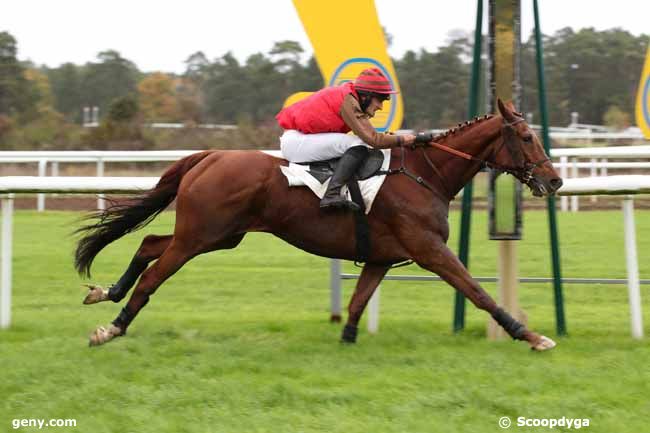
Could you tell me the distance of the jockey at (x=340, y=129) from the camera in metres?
5.50

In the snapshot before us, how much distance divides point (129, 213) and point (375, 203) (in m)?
1.56

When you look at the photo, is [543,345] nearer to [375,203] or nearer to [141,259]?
[375,203]

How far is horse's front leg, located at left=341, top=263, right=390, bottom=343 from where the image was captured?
5797 mm

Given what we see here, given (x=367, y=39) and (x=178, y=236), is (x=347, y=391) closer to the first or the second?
(x=178, y=236)

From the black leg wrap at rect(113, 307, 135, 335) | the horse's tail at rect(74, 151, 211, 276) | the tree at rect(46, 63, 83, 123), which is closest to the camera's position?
the black leg wrap at rect(113, 307, 135, 335)

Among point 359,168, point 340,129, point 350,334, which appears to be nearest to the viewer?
point 359,168

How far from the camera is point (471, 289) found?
5.38m

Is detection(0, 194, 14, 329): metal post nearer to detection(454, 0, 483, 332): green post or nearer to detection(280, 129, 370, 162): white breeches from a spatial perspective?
detection(280, 129, 370, 162): white breeches

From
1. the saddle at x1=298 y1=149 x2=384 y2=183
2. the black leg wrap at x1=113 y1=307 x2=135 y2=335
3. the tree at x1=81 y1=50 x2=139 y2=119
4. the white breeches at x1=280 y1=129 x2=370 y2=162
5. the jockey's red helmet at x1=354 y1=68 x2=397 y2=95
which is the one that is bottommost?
the black leg wrap at x1=113 y1=307 x2=135 y2=335

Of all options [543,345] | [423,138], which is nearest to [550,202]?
[423,138]

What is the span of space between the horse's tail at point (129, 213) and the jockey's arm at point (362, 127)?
1.03 m

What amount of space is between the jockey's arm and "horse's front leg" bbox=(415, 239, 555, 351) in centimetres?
63

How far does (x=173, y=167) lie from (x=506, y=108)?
6.71ft

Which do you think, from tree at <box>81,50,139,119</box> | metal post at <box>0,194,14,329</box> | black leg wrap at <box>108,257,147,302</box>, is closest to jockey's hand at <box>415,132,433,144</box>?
black leg wrap at <box>108,257,147,302</box>
